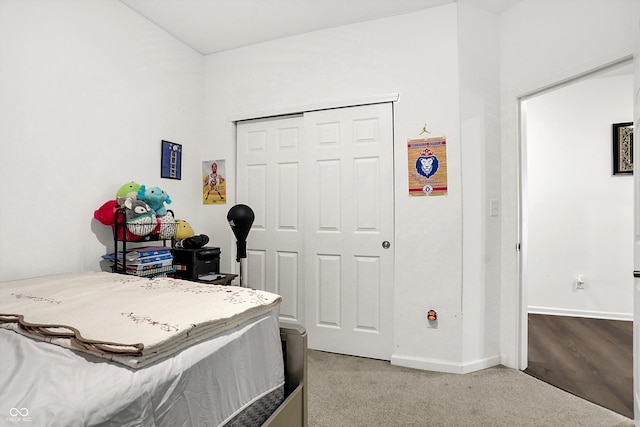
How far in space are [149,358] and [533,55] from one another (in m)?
2.86

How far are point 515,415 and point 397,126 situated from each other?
1990mm

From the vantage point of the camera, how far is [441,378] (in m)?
2.34

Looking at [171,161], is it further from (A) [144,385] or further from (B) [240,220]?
(A) [144,385]

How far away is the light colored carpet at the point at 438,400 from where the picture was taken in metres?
1.85

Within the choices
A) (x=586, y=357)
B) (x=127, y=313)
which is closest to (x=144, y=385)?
(x=127, y=313)

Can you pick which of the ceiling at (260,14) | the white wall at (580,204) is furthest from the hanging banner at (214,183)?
the white wall at (580,204)

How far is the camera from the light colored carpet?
1.85 metres

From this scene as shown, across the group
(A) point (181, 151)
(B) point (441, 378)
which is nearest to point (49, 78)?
(A) point (181, 151)

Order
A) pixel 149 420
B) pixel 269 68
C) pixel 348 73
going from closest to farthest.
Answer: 1. pixel 149 420
2. pixel 348 73
3. pixel 269 68

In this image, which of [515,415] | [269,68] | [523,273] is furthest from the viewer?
[269,68]

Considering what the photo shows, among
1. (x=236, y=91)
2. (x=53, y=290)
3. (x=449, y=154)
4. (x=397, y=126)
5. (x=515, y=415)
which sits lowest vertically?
(x=515, y=415)

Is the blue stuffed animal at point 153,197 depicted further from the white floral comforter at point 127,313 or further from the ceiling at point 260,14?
the ceiling at point 260,14

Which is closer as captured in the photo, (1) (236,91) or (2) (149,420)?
(2) (149,420)

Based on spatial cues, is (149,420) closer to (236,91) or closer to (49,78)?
(49,78)
